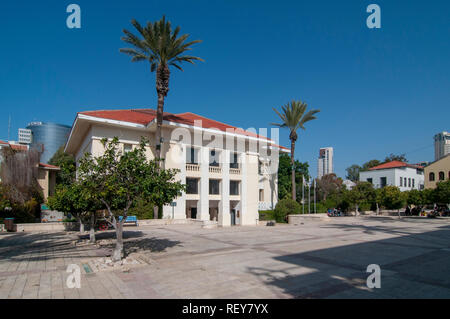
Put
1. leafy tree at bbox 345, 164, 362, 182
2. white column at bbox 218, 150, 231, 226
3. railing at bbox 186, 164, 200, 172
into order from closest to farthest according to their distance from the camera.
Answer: railing at bbox 186, 164, 200, 172, white column at bbox 218, 150, 231, 226, leafy tree at bbox 345, 164, 362, 182

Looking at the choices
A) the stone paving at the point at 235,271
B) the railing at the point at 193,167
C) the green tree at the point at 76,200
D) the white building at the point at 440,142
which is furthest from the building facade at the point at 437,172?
the white building at the point at 440,142

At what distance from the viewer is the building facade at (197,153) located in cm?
2638

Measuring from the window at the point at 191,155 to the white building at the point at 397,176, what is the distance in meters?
41.9

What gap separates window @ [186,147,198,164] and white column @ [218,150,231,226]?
293cm

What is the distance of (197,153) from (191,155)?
63cm

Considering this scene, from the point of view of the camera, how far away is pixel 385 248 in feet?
43.9

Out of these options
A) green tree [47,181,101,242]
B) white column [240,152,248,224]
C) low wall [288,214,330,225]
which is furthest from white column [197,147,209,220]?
green tree [47,181,101,242]

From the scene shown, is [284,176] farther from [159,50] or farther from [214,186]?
[159,50]

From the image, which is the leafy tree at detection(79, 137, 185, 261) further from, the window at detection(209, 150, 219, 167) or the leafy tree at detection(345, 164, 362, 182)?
the leafy tree at detection(345, 164, 362, 182)

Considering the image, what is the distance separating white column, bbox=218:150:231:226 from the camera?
31156 mm

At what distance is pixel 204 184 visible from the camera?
29625mm

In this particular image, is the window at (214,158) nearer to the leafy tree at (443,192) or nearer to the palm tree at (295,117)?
the palm tree at (295,117)

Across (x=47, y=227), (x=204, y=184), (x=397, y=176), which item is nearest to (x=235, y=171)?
(x=204, y=184)
